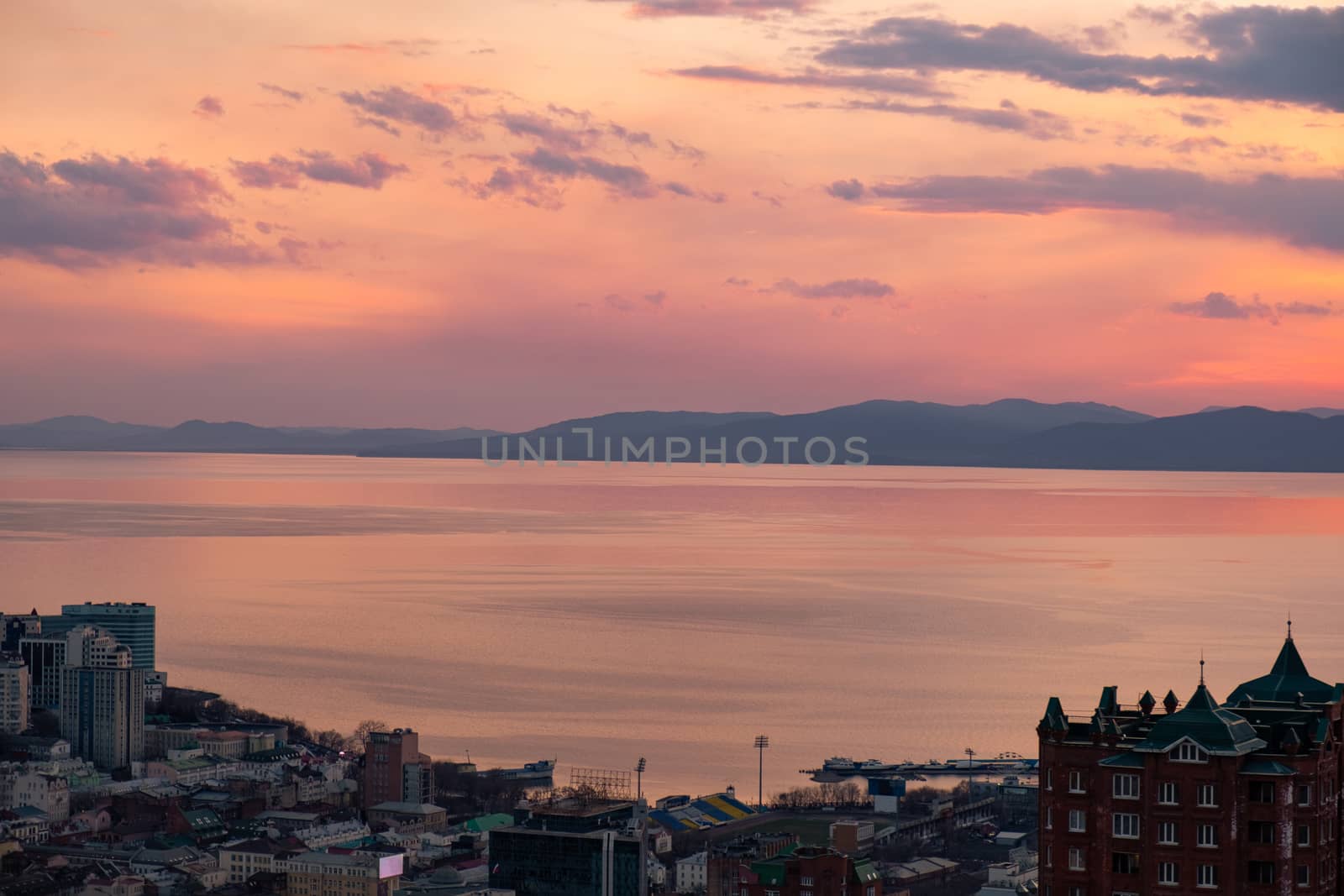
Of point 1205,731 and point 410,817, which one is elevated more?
point 1205,731

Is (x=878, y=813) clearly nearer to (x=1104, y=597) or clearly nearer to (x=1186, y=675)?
(x=1186, y=675)

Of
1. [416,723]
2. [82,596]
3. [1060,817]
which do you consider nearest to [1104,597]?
Result: [416,723]

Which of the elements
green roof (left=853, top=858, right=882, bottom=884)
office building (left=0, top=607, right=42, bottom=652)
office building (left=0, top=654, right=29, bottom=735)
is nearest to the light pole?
green roof (left=853, top=858, right=882, bottom=884)

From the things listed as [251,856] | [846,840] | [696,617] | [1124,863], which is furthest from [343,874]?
[696,617]

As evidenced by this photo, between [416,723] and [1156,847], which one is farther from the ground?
[1156,847]

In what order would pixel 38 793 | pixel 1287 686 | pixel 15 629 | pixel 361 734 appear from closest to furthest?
pixel 1287 686 → pixel 38 793 → pixel 361 734 → pixel 15 629

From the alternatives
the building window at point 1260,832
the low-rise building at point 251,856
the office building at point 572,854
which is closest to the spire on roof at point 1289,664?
the building window at point 1260,832

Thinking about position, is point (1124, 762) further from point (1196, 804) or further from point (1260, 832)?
point (1260, 832)
